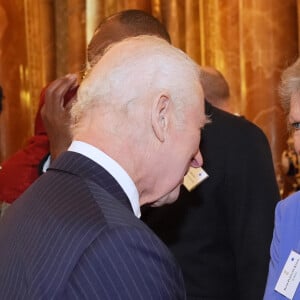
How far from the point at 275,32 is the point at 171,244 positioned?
2047 mm

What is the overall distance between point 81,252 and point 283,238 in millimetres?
1016

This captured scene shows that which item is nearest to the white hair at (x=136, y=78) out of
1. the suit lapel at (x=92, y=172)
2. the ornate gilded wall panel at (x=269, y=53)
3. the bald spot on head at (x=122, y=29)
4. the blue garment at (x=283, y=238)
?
the suit lapel at (x=92, y=172)

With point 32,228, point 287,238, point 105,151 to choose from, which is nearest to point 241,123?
point 287,238

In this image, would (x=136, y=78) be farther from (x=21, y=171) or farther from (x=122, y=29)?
(x=122, y=29)

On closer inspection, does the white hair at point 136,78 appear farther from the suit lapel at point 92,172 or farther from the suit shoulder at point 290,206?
the suit shoulder at point 290,206

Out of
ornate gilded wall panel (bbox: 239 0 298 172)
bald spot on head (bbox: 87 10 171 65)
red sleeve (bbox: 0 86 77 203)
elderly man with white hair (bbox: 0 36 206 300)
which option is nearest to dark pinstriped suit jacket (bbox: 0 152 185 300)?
elderly man with white hair (bbox: 0 36 206 300)

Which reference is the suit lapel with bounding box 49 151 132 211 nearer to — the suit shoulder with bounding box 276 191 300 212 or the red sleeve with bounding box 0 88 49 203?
the suit shoulder with bounding box 276 191 300 212

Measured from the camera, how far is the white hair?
1280 millimetres

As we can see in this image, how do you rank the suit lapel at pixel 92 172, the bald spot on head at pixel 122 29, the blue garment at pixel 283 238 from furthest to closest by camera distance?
the bald spot on head at pixel 122 29 → the blue garment at pixel 283 238 → the suit lapel at pixel 92 172

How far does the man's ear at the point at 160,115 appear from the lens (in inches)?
50.4

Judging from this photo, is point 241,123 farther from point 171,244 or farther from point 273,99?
point 273,99

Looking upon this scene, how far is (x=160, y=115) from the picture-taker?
4.26 ft

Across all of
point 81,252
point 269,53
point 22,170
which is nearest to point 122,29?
point 22,170

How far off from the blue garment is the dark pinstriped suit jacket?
0.83 metres
